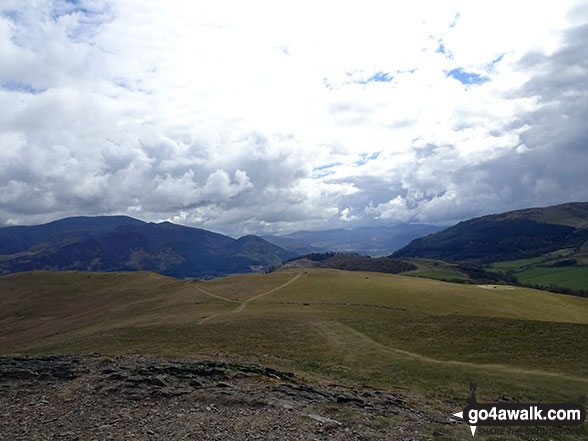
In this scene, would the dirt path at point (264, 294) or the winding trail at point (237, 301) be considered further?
the dirt path at point (264, 294)

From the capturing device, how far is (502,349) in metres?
34.3

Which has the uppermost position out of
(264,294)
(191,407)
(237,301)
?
(191,407)

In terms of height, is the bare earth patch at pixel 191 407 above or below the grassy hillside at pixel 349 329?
above

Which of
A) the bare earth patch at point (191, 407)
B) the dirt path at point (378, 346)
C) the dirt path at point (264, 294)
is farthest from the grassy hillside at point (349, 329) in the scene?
the bare earth patch at point (191, 407)

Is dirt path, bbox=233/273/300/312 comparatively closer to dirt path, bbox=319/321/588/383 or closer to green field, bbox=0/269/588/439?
green field, bbox=0/269/588/439

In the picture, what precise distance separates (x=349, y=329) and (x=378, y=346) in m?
8.04

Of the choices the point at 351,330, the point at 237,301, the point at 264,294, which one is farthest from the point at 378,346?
the point at 264,294

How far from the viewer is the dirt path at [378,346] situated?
2808 centimetres

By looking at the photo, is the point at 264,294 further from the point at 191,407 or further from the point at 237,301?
the point at 191,407

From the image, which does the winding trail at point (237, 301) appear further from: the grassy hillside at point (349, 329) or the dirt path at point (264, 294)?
the grassy hillside at point (349, 329)

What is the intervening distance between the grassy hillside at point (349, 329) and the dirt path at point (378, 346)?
0.13 metres

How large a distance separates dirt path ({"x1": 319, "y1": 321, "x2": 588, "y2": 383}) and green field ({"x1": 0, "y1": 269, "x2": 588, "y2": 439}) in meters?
0.13

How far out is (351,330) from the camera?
4531 centimetres

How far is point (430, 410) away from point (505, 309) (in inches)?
2285
